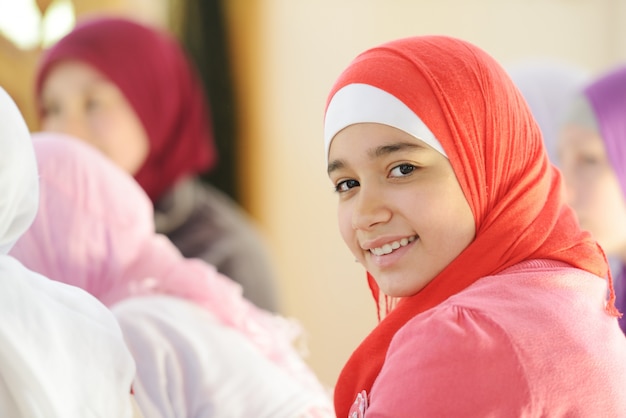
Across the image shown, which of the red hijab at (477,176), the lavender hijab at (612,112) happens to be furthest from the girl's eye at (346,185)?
the lavender hijab at (612,112)

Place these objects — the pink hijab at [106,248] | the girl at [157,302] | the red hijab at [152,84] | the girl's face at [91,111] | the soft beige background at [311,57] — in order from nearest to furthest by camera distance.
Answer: the girl at [157,302], the pink hijab at [106,248], the girl's face at [91,111], the red hijab at [152,84], the soft beige background at [311,57]

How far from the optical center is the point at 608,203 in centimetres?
227

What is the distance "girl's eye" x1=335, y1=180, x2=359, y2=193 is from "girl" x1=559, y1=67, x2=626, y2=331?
103cm

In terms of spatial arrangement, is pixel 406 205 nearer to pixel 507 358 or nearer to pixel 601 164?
pixel 507 358

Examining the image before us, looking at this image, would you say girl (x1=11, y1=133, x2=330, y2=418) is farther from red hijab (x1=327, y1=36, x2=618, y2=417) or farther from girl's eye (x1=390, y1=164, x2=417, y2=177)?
girl's eye (x1=390, y1=164, x2=417, y2=177)

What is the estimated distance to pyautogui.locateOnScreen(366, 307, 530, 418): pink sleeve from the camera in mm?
1089

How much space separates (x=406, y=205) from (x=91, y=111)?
1.65 metres

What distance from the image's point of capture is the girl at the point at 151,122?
275cm

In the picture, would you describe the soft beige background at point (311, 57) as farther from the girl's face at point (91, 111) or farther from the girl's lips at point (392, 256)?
the girl's lips at point (392, 256)

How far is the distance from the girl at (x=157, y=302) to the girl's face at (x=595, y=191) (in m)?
0.73

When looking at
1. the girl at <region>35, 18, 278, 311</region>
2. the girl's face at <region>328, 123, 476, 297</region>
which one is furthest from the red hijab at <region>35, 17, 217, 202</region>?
the girl's face at <region>328, 123, 476, 297</region>

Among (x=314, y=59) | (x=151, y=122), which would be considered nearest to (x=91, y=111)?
(x=151, y=122)

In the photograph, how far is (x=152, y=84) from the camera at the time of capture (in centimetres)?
297

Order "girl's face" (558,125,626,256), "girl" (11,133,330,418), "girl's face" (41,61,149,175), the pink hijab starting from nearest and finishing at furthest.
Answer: "girl" (11,133,330,418) < the pink hijab < "girl's face" (558,125,626,256) < "girl's face" (41,61,149,175)
